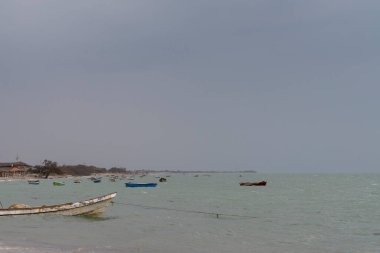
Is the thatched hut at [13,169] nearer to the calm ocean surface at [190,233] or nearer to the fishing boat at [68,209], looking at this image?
the calm ocean surface at [190,233]

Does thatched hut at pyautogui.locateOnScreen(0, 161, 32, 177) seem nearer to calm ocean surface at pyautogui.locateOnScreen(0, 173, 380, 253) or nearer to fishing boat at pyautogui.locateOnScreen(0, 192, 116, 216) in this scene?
calm ocean surface at pyautogui.locateOnScreen(0, 173, 380, 253)

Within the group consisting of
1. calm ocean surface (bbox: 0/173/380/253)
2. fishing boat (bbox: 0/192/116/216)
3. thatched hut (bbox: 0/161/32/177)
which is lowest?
calm ocean surface (bbox: 0/173/380/253)

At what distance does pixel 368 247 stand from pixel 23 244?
1621 cm

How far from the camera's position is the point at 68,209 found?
29812mm

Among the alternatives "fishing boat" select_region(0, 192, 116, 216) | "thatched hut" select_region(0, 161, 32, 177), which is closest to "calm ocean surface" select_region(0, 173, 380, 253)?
"fishing boat" select_region(0, 192, 116, 216)

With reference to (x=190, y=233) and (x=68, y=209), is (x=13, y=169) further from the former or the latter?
(x=190, y=233)

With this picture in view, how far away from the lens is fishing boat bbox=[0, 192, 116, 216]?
27500 millimetres

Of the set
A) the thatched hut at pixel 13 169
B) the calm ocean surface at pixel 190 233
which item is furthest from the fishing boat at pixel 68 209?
the thatched hut at pixel 13 169

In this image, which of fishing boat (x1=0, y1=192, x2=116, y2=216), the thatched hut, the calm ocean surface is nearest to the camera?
the calm ocean surface

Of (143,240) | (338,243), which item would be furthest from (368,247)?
(143,240)

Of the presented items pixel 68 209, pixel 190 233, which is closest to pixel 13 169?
pixel 68 209

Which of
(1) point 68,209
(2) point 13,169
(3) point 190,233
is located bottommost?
(3) point 190,233

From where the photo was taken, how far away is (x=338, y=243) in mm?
23516

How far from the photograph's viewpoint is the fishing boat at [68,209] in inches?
1083
